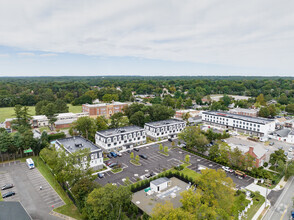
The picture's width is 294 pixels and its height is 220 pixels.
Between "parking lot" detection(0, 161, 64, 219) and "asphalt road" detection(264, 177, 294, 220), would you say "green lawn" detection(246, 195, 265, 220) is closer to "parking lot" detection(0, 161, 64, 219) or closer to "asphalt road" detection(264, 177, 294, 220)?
"asphalt road" detection(264, 177, 294, 220)

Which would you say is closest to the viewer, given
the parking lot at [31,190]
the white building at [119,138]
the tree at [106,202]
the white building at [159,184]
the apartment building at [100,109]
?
the tree at [106,202]

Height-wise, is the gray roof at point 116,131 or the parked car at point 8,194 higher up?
the gray roof at point 116,131

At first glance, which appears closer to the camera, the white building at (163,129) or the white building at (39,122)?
the white building at (163,129)

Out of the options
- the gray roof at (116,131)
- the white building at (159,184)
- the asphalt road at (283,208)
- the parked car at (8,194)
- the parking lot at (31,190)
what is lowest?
the parking lot at (31,190)

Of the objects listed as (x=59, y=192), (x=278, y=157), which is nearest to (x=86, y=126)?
(x=59, y=192)

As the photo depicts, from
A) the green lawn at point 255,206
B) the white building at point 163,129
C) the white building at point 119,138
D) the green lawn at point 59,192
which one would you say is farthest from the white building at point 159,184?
the white building at point 163,129

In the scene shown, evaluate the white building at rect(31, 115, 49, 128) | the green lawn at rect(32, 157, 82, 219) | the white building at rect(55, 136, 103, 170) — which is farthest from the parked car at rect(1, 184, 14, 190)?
the white building at rect(31, 115, 49, 128)

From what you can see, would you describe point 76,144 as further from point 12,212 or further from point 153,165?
point 12,212

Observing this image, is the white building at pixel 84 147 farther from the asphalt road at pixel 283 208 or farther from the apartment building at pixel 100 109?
the apartment building at pixel 100 109
